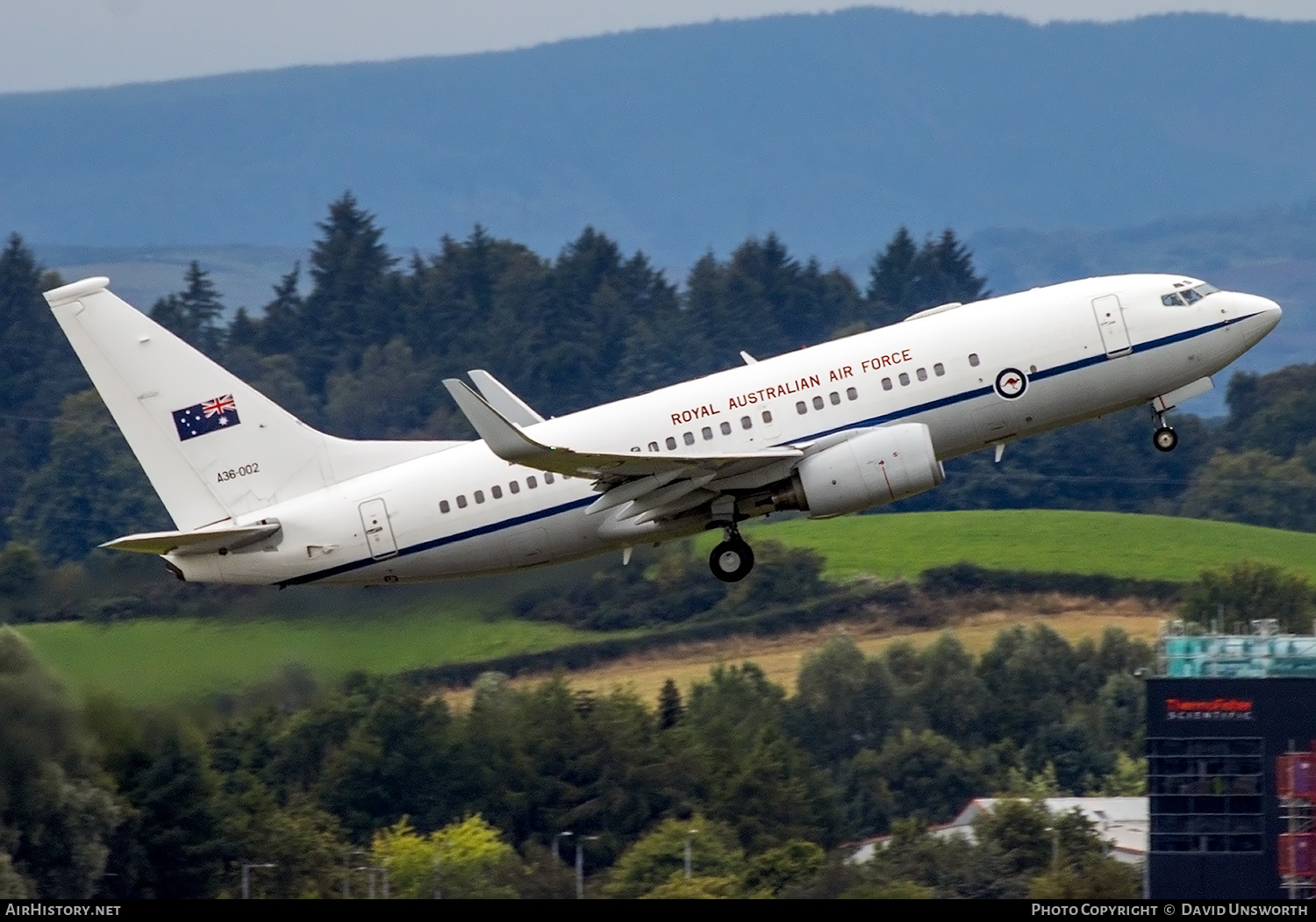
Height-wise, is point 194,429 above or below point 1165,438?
above

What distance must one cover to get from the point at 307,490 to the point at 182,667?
8368 mm

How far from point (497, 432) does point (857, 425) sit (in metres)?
6.69

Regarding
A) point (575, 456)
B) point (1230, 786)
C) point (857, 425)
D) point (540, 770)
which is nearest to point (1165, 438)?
point (857, 425)

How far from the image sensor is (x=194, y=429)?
40969 mm

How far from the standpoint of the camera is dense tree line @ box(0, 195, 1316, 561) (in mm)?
135375

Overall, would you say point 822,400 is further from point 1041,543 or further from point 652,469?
point 1041,543

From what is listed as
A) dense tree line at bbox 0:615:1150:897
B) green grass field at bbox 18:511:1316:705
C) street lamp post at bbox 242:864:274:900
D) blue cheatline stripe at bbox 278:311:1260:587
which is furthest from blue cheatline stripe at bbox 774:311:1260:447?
street lamp post at bbox 242:864:274:900

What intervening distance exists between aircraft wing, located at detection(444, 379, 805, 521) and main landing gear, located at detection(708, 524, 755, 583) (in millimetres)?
1267

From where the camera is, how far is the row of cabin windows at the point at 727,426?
1487 inches

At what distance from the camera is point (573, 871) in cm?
6244

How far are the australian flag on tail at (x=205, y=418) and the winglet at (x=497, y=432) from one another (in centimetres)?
763

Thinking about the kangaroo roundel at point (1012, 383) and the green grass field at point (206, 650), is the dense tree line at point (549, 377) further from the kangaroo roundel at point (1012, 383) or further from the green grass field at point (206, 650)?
the kangaroo roundel at point (1012, 383)

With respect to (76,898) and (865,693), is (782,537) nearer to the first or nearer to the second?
(865,693)

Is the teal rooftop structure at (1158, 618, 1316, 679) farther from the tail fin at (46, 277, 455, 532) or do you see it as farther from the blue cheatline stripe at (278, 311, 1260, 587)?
the tail fin at (46, 277, 455, 532)
